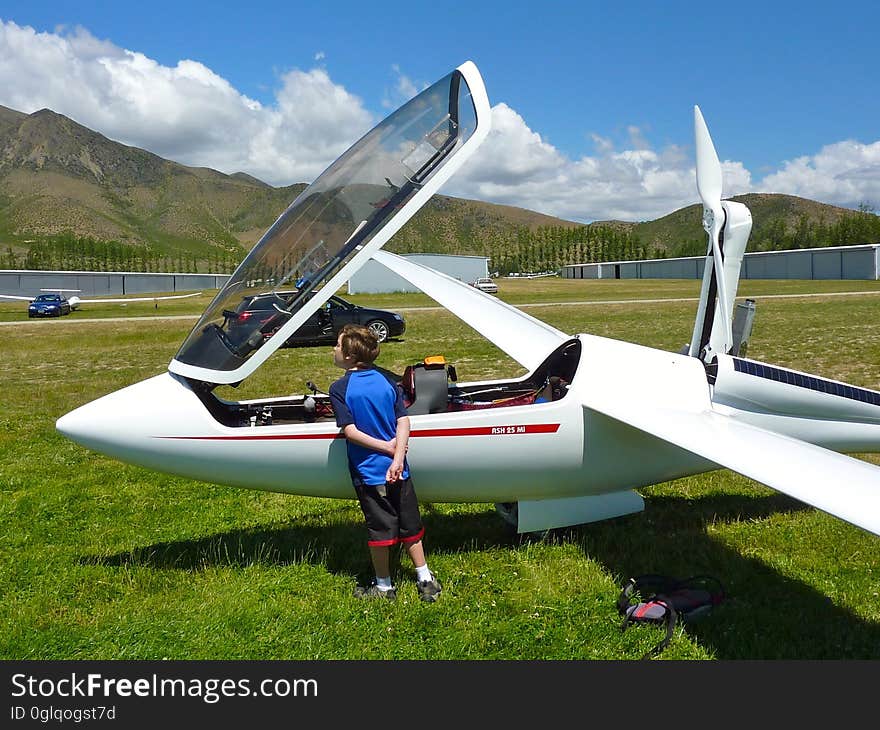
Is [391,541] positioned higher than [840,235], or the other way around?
[840,235]

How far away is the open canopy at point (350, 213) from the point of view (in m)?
4.44

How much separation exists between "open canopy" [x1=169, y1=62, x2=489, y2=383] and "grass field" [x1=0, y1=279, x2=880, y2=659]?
1.65m

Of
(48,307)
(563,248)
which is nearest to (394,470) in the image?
(48,307)

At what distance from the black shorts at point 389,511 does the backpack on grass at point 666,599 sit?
153 centimetres

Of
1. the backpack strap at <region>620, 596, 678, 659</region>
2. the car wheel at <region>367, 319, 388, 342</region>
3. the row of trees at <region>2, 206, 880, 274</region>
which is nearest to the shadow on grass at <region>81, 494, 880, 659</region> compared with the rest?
the backpack strap at <region>620, 596, 678, 659</region>

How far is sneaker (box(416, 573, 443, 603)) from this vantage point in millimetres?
4707

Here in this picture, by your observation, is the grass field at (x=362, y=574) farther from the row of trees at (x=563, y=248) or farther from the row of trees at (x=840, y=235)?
the row of trees at (x=563, y=248)

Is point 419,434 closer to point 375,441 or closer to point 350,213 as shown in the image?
point 375,441

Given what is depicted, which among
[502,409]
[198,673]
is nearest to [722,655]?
[502,409]

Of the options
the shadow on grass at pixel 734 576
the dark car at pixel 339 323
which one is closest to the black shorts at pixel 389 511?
the shadow on grass at pixel 734 576

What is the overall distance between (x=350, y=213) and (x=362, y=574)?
270 centimetres

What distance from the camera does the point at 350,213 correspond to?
4621 mm

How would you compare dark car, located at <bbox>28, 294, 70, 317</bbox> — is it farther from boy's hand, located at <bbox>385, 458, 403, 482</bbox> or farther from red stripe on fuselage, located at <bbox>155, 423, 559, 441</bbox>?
boy's hand, located at <bbox>385, 458, 403, 482</bbox>

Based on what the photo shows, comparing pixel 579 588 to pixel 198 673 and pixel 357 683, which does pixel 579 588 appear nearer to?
pixel 357 683
